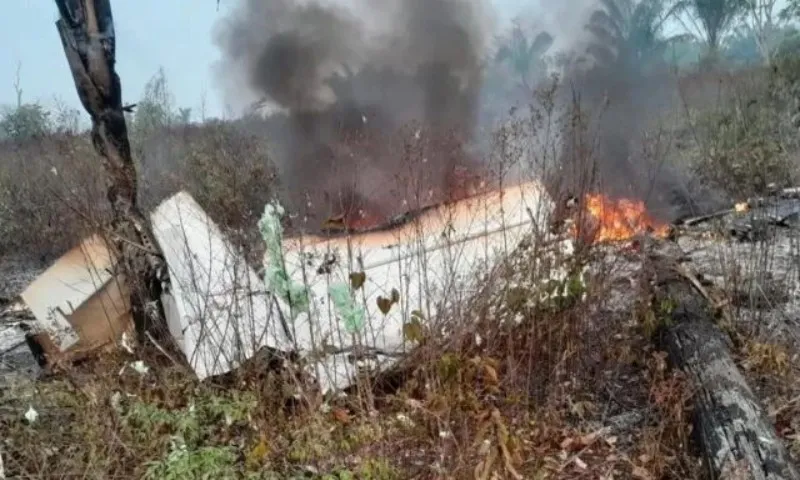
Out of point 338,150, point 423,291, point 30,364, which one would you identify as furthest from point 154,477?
point 338,150

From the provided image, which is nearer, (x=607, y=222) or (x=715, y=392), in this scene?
(x=715, y=392)

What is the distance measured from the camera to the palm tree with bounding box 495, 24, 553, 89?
11.7 m

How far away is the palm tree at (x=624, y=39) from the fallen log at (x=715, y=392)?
780cm

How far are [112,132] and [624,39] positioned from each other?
32.9 feet

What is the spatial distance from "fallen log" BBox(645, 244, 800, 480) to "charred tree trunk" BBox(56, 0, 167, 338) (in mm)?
3485

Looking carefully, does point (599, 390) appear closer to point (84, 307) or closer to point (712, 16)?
point (84, 307)

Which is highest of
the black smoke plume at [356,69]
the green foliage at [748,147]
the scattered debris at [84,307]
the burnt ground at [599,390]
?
the black smoke plume at [356,69]

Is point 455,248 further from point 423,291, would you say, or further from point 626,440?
point 626,440

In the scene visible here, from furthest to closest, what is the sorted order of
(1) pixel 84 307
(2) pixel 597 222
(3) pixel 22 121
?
(3) pixel 22 121
(1) pixel 84 307
(2) pixel 597 222

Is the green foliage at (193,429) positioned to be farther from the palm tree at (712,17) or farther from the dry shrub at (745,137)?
the palm tree at (712,17)

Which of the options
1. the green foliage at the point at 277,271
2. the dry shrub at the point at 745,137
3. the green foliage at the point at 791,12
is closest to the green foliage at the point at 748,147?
the dry shrub at the point at 745,137

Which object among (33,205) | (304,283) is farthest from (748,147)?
(33,205)

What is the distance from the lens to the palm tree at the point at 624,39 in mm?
11867

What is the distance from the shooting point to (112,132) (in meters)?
4.78
